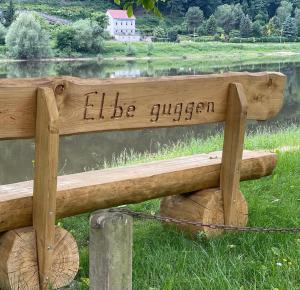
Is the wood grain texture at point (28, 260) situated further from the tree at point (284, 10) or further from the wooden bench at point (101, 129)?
the tree at point (284, 10)

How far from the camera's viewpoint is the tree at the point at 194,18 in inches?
4083

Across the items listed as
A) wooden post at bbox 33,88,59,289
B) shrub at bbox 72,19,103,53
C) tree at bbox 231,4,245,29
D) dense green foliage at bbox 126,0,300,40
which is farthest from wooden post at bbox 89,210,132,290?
tree at bbox 231,4,245,29

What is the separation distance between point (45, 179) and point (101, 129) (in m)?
0.48

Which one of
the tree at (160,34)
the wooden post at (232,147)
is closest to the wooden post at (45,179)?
the wooden post at (232,147)

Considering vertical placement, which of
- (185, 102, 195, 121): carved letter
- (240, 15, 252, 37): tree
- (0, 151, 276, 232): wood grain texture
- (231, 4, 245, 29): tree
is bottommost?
(240, 15, 252, 37): tree

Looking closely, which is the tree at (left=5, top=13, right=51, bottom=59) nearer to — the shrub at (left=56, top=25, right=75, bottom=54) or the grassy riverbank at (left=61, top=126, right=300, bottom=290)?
the shrub at (left=56, top=25, right=75, bottom=54)

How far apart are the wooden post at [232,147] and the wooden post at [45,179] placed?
53.7 inches

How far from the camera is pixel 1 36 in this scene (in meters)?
65.2

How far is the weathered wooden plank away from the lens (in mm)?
3213

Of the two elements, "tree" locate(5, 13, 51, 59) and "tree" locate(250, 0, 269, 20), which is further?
"tree" locate(250, 0, 269, 20)

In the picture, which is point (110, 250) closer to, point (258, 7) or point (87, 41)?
point (87, 41)

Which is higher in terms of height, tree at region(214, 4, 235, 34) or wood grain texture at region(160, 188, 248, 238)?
wood grain texture at region(160, 188, 248, 238)

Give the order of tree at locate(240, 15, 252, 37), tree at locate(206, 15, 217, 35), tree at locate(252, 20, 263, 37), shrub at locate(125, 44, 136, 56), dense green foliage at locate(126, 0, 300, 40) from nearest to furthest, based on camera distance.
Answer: shrub at locate(125, 44, 136, 56) → tree at locate(240, 15, 252, 37) → tree at locate(252, 20, 263, 37) → dense green foliage at locate(126, 0, 300, 40) → tree at locate(206, 15, 217, 35)

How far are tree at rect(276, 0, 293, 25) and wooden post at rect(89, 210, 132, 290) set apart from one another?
10316 centimetres
